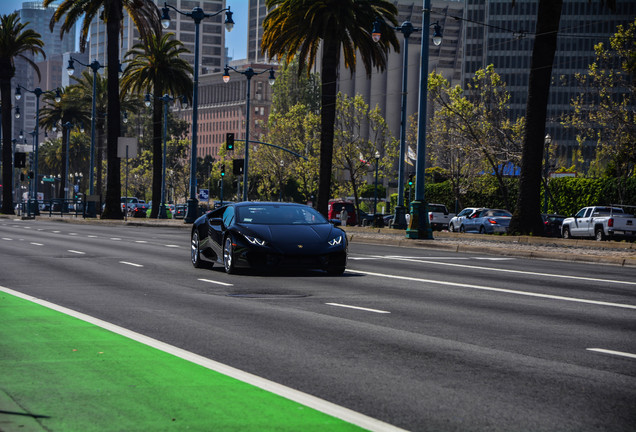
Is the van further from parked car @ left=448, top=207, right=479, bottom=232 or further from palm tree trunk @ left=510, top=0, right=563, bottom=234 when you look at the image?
palm tree trunk @ left=510, top=0, right=563, bottom=234

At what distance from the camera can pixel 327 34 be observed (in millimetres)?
41875

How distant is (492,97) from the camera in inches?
2569

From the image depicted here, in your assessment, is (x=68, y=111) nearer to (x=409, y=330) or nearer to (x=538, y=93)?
(x=538, y=93)

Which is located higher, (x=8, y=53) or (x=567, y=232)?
(x=8, y=53)

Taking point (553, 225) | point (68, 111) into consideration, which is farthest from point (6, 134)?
point (553, 225)

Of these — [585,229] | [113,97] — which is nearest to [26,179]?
[113,97]

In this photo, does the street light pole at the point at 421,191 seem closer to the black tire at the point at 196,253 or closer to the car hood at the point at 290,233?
the black tire at the point at 196,253

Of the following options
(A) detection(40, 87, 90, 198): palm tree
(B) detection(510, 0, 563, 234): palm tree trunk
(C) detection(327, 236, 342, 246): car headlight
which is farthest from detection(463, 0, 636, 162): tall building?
(C) detection(327, 236, 342, 246): car headlight

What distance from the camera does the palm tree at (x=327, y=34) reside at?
136 ft

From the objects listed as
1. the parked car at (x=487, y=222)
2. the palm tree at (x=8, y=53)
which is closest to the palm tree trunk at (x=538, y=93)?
the parked car at (x=487, y=222)

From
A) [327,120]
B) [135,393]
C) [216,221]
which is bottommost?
[135,393]

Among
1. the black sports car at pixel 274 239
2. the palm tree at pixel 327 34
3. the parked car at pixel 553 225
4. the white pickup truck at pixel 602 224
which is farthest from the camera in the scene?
the parked car at pixel 553 225

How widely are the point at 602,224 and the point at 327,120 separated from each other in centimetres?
1288

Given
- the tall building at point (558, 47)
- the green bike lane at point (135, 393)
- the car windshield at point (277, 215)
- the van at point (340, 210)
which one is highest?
the tall building at point (558, 47)
